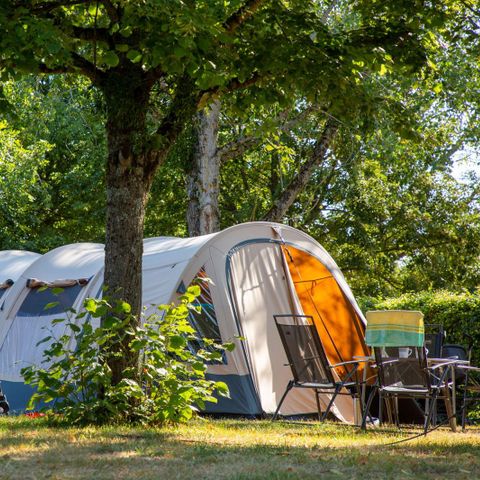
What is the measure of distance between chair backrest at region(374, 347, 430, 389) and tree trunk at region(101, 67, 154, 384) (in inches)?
80.1

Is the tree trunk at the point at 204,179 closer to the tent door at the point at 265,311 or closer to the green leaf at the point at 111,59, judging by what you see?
the tent door at the point at 265,311

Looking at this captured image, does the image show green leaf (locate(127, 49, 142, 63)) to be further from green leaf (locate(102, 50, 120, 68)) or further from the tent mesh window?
the tent mesh window

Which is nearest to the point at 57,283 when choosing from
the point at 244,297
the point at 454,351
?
the point at 244,297

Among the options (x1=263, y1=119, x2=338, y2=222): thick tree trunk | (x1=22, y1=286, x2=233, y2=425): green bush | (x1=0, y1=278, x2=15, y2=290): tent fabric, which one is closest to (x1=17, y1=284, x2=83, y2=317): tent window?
(x1=0, y1=278, x2=15, y2=290): tent fabric

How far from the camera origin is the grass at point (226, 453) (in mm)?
5020

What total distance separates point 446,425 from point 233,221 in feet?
43.0

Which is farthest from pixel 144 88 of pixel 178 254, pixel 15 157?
pixel 15 157

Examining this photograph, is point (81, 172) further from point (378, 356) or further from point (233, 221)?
point (378, 356)

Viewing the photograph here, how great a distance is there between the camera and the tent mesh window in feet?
29.9

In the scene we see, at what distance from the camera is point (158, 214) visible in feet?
70.3

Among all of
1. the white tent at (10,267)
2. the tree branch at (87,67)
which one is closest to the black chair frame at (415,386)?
the tree branch at (87,67)

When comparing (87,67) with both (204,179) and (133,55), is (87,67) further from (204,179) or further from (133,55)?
(204,179)

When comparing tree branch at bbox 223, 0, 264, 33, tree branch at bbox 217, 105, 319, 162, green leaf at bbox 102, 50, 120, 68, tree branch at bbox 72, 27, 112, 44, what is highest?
tree branch at bbox 217, 105, 319, 162

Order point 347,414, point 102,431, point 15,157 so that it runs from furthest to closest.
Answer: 1. point 15,157
2. point 347,414
3. point 102,431
